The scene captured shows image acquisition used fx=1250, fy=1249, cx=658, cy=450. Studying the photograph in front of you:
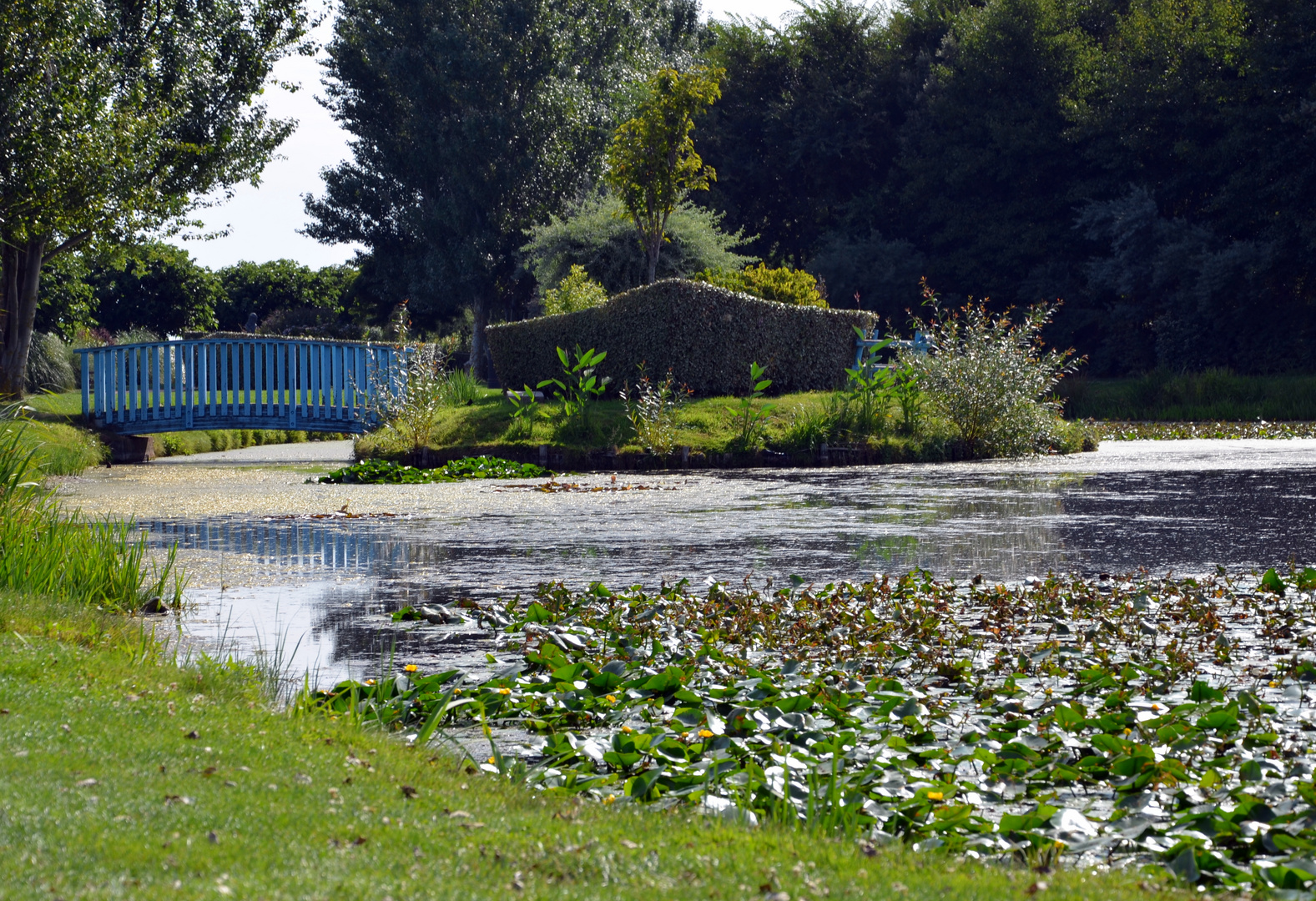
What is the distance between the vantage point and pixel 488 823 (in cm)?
325

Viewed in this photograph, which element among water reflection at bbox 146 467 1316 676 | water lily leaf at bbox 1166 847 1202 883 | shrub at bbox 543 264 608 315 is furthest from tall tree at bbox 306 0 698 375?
Result: water lily leaf at bbox 1166 847 1202 883

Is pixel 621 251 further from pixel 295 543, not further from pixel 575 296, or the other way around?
pixel 295 543

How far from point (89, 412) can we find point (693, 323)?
9.82 m

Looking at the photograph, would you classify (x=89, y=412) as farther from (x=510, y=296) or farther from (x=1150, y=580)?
Result: (x=510, y=296)

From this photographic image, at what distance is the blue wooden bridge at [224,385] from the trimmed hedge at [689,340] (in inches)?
103

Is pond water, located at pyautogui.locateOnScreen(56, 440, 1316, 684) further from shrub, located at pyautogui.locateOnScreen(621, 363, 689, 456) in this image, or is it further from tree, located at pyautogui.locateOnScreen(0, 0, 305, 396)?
tree, located at pyautogui.locateOnScreen(0, 0, 305, 396)

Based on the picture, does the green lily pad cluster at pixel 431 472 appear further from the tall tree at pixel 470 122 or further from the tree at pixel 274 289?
the tree at pixel 274 289

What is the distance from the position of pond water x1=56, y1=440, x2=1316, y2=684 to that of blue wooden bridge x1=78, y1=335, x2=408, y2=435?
11.9ft

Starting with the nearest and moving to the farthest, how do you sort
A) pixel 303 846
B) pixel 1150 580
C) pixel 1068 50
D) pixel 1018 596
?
pixel 303 846
pixel 1018 596
pixel 1150 580
pixel 1068 50

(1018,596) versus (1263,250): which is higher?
(1263,250)

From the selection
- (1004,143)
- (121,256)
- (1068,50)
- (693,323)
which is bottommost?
(693,323)

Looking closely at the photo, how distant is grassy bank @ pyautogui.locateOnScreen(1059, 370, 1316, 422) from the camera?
2934cm

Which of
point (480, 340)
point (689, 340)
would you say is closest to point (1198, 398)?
point (689, 340)

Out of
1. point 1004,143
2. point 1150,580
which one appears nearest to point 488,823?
point 1150,580
